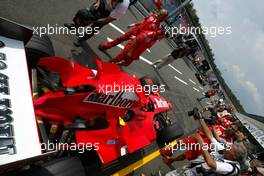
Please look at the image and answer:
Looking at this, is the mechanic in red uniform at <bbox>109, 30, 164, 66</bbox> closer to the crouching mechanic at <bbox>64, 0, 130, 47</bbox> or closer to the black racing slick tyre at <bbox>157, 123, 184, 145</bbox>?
the crouching mechanic at <bbox>64, 0, 130, 47</bbox>

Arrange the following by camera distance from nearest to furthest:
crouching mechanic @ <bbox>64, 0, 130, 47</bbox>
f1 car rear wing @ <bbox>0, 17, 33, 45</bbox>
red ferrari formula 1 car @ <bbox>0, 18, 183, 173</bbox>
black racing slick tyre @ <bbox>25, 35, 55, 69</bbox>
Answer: red ferrari formula 1 car @ <bbox>0, 18, 183, 173</bbox> < f1 car rear wing @ <bbox>0, 17, 33, 45</bbox> < black racing slick tyre @ <bbox>25, 35, 55, 69</bbox> < crouching mechanic @ <bbox>64, 0, 130, 47</bbox>

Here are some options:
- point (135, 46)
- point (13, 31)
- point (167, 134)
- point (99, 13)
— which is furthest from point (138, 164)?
point (13, 31)

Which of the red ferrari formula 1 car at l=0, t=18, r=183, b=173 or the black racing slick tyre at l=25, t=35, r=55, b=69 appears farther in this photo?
the black racing slick tyre at l=25, t=35, r=55, b=69

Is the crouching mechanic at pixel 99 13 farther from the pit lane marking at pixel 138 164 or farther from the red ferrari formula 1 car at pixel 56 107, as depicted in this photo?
the pit lane marking at pixel 138 164

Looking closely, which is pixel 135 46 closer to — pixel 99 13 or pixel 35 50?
pixel 99 13

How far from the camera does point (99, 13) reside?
19.5 feet

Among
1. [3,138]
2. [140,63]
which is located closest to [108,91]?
[3,138]

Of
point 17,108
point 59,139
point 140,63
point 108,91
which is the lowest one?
point 59,139

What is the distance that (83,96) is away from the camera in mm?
3316

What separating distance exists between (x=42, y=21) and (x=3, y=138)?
4.09m

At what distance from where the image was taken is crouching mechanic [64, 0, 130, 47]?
5.83 m

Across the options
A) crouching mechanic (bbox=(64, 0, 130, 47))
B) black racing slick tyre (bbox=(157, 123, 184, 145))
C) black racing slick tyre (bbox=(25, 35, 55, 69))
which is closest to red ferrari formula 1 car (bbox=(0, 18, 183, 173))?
black racing slick tyre (bbox=(25, 35, 55, 69))

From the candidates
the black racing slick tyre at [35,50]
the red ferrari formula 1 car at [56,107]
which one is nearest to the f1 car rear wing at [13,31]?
the red ferrari formula 1 car at [56,107]

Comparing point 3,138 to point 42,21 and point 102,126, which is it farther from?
point 42,21
